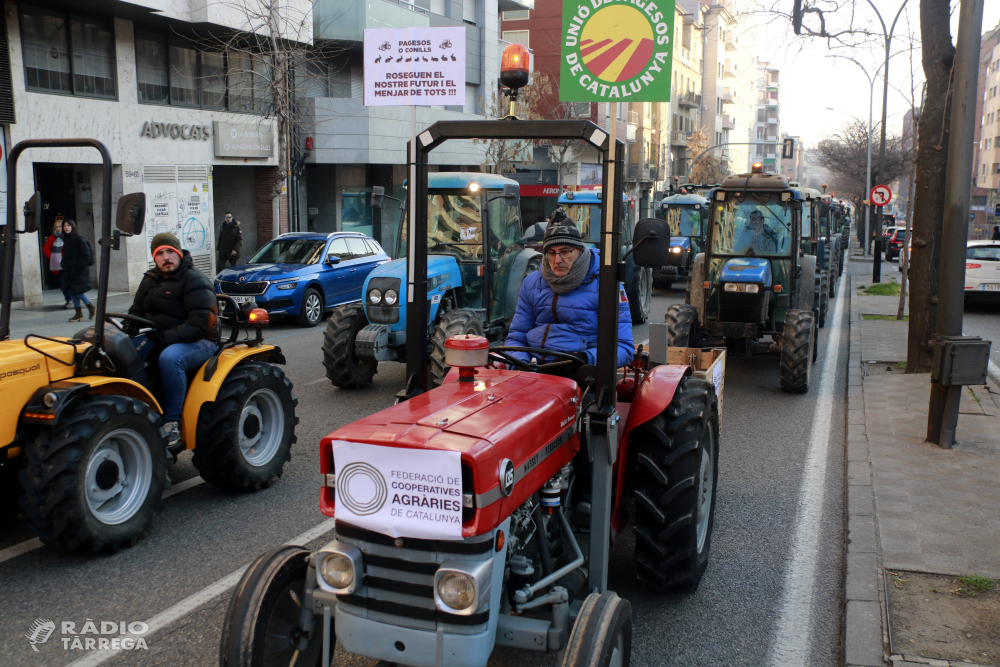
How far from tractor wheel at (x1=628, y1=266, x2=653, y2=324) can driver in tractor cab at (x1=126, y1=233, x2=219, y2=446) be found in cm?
984

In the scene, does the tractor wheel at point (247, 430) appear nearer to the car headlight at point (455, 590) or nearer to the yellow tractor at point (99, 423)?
the yellow tractor at point (99, 423)

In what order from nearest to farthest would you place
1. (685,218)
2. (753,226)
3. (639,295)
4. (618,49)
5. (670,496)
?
(670,496), (618,49), (753,226), (639,295), (685,218)

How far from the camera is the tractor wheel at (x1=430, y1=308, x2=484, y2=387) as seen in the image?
323 inches

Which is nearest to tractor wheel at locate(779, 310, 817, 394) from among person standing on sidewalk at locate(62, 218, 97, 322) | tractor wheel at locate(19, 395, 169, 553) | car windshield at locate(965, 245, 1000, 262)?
tractor wheel at locate(19, 395, 169, 553)

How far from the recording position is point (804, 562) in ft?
17.0

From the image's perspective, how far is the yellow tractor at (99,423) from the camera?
4703 mm

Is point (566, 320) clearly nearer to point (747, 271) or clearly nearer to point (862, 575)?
point (862, 575)

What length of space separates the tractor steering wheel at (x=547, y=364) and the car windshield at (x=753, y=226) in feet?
23.8

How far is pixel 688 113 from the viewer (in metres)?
70.4

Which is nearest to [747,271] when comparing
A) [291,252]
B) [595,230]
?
[595,230]

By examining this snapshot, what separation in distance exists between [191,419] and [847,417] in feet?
20.9

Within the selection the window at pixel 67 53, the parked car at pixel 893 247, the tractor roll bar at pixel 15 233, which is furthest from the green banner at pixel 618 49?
the parked car at pixel 893 247

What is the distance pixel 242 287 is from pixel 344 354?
244 inches

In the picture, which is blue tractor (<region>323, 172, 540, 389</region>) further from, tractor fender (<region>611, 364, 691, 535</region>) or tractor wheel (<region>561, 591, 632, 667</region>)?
tractor wheel (<region>561, 591, 632, 667</region>)
